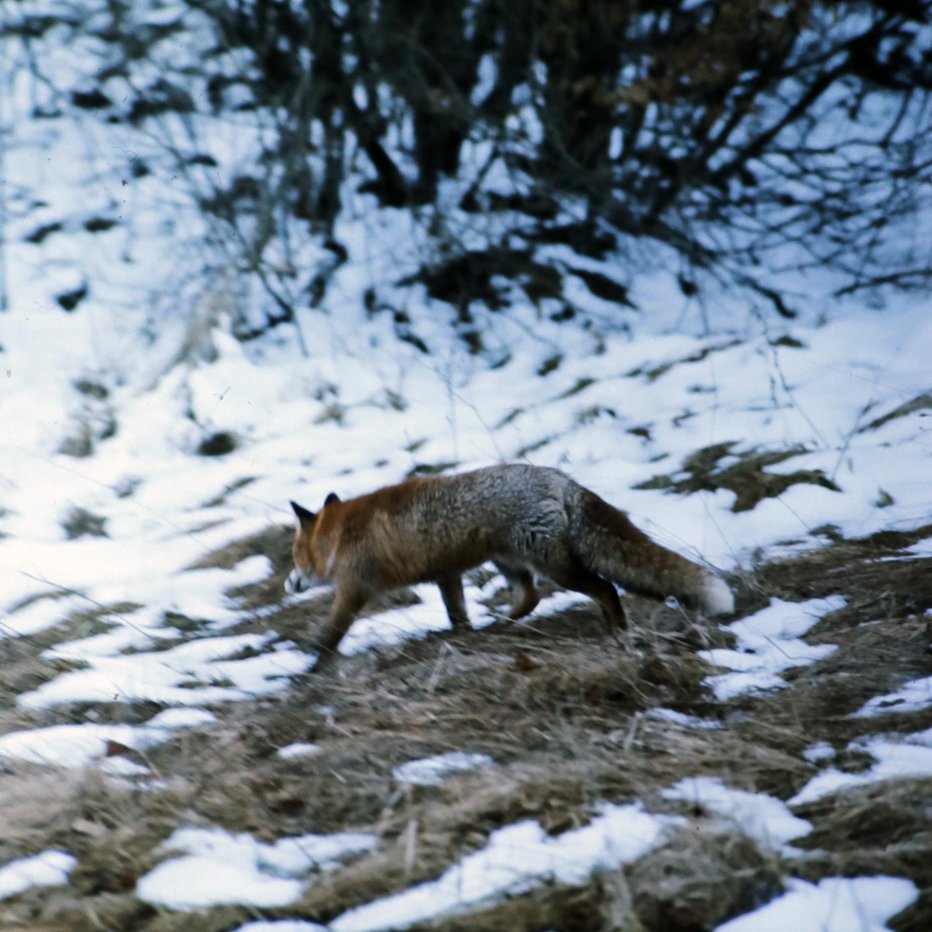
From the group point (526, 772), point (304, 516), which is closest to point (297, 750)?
point (526, 772)

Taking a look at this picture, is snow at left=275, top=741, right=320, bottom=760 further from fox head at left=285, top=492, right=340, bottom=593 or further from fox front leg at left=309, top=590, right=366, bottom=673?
fox head at left=285, top=492, right=340, bottom=593

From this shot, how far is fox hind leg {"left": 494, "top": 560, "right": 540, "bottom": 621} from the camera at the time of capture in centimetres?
541

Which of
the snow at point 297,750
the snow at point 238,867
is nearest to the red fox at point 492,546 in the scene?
the snow at point 297,750

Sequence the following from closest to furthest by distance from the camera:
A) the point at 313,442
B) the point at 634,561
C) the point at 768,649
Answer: the point at 768,649, the point at 634,561, the point at 313,442

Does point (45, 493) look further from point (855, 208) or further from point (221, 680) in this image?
point (855, 208)

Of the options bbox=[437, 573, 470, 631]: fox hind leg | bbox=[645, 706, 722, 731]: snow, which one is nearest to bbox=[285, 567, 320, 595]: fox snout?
bbox=[437, 573, 470, 631]: fox hind leg

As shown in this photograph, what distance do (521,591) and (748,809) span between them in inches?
92.0

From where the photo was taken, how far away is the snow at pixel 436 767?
3.58 m

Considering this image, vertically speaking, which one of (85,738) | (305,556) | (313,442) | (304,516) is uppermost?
(313,442)

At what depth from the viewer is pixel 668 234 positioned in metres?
10.9

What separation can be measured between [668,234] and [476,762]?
813 centimetres

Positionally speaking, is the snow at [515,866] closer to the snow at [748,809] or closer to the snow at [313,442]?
the snow at [313,442]

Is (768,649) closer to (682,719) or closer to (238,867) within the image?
(682,719)

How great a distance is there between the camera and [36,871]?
3.31 m
